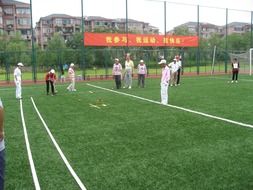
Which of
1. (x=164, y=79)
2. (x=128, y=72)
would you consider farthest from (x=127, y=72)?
(x=164, y=79)

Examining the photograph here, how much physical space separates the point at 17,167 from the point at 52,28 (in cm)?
11328

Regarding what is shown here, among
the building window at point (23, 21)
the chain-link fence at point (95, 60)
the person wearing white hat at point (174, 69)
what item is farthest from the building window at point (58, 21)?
the person wearing white hat at point (174, 69)

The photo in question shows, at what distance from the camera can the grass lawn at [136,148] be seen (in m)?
6.04

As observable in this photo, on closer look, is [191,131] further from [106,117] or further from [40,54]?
[40,54]

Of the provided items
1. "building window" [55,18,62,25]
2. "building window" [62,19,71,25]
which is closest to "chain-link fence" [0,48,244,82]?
"building window" [55,18,62,25]

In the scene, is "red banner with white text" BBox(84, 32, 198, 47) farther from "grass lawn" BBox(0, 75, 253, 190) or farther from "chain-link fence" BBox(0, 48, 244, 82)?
"grass lawn" BBox(0, 75, 253, 190)

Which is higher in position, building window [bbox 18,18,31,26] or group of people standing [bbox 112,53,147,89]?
building window [bbox 18,18,31,26]

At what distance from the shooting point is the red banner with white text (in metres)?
31.8

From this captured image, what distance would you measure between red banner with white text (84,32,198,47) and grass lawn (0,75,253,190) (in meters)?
18.4

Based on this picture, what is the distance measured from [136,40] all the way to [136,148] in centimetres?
2722

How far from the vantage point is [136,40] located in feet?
113

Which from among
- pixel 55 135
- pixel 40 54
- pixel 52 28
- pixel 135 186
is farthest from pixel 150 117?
A: pixel 52 28

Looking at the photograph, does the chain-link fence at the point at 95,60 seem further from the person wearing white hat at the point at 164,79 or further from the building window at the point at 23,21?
the building window at the point at 23,21

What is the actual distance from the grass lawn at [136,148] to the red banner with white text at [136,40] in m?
18.4
